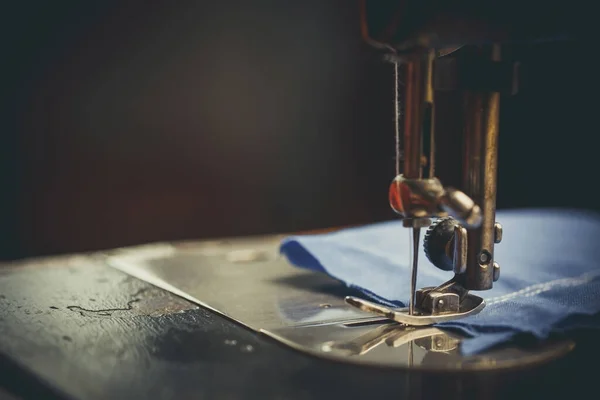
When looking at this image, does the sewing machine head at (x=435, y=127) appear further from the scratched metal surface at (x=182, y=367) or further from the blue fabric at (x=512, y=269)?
the scratched metal surface at (x=182, y=367)

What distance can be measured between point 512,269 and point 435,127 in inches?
14.3

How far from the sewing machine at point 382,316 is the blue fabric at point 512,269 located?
36 millimetres

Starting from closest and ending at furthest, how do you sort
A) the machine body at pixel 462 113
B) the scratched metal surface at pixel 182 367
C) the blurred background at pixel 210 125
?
the scratched metal surface at pixel 182 367
the machine body at pixel 462 113
the blurred background at pixel 210 125

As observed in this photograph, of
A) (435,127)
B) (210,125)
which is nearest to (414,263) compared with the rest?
(435,127)

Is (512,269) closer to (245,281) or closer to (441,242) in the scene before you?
(441,242)

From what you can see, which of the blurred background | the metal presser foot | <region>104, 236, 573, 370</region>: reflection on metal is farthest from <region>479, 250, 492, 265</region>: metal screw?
the blurred background

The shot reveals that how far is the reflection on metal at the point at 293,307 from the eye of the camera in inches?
33.4

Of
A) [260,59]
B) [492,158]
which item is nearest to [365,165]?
[260,59]

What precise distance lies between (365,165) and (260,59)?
2.31 feet

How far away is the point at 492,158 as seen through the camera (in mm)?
960

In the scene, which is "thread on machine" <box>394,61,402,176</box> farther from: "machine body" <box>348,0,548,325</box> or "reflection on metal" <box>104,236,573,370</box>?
"reflection on metal" <box>104,236,573,370</box>

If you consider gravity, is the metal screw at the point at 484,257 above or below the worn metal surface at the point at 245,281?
above

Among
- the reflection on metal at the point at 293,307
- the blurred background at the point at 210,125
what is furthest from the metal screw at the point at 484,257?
the blurred background at the point at 210,125

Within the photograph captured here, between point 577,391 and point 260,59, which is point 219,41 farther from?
point 577,391
